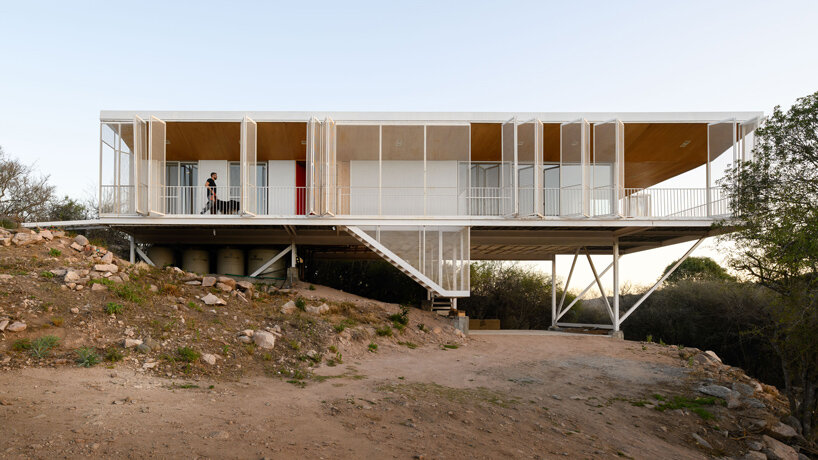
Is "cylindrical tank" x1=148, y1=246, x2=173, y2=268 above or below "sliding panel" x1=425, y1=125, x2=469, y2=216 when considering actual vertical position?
below

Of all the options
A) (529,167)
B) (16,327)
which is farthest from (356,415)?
(529,167)

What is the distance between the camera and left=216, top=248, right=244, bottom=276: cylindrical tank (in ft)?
60.5

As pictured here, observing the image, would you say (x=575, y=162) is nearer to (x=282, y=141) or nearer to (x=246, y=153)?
(x=282, y=141)

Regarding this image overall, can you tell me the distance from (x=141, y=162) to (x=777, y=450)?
54.4ft

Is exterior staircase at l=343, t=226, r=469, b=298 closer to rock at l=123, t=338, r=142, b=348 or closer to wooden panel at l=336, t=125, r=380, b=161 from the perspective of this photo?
wooden panel at l=336, t=125, r=380, b=161

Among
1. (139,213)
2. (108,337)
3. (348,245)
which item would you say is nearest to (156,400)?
(108,337)

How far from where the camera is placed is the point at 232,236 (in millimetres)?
18328

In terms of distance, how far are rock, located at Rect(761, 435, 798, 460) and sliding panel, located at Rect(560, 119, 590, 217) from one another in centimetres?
769

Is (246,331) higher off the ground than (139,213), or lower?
lower

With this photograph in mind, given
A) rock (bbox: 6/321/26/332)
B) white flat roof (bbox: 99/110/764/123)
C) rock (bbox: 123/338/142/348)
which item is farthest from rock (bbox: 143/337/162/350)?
white flat roof (bbox: 99/110/764/123)

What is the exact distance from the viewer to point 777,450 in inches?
365

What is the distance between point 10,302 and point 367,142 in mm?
10139

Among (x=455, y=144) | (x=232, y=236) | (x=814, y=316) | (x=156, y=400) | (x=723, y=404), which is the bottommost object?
(x=723, y=404)

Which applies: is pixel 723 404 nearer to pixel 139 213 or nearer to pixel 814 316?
pixel 814 316
